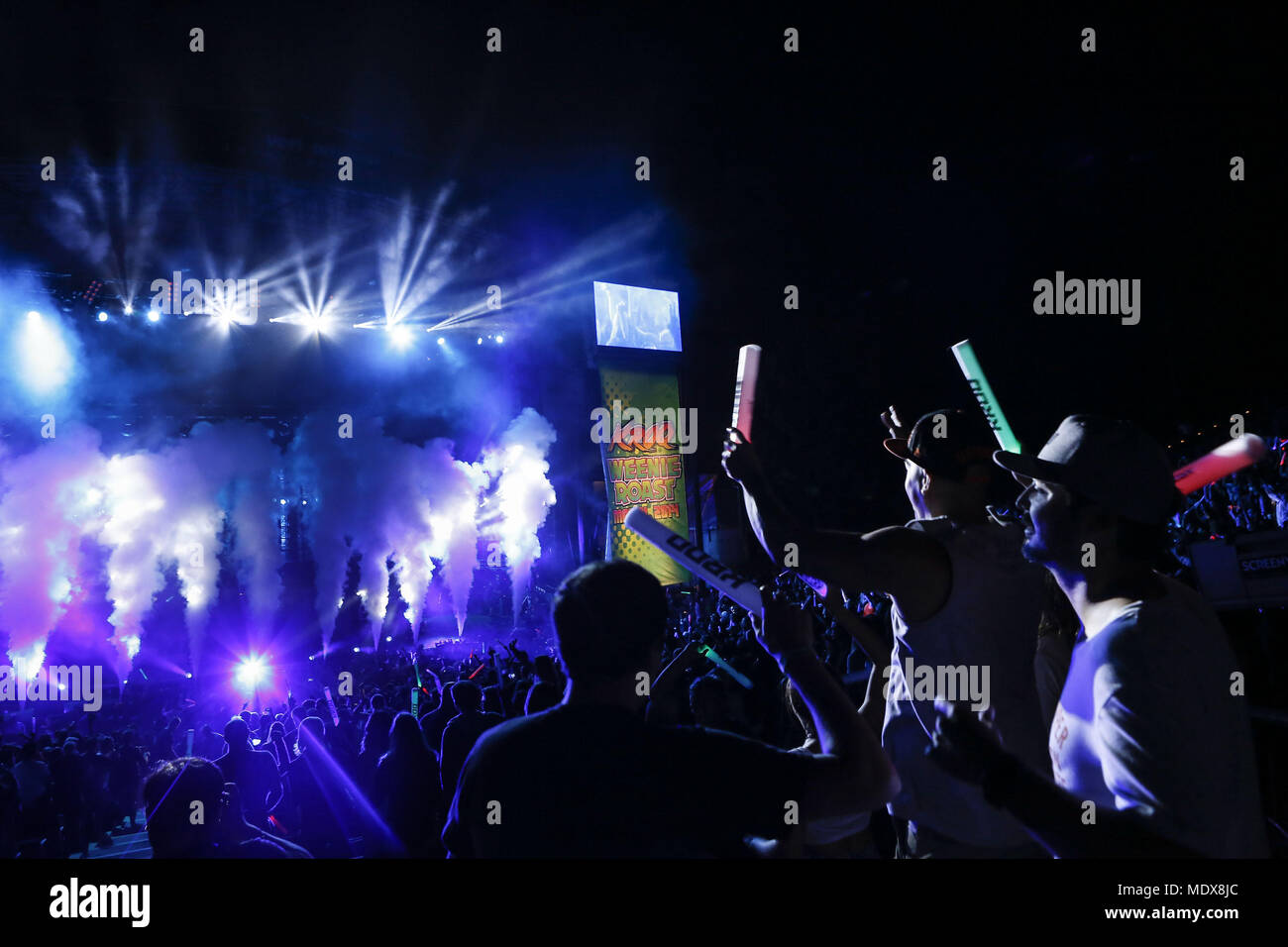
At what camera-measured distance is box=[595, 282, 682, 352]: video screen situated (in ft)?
62.3

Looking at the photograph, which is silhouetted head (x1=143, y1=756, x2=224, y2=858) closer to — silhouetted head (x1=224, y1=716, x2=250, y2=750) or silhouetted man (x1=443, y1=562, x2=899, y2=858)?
silhouetted man (x1=443, y1=562, x2=899, y2=858)

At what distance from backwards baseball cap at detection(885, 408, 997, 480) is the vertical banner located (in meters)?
14.3

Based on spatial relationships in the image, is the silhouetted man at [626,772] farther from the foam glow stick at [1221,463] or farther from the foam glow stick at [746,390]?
the foam glow stick at [1221,463]

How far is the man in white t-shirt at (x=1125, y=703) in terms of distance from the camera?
1777mm

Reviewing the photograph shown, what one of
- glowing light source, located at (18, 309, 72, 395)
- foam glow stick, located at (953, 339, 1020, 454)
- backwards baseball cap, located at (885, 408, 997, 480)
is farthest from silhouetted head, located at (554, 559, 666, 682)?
glowing light source, located at (18, 309, 72, 395)

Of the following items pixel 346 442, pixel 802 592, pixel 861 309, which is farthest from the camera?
pixel 346 442

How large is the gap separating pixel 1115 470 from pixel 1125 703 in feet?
2.46

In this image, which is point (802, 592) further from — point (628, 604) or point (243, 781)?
point (628, 604)

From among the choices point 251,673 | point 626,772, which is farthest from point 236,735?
point 251,673

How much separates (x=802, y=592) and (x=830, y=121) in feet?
27.5

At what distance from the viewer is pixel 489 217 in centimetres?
1831

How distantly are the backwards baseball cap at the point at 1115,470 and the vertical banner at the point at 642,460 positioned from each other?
15069 millimetres

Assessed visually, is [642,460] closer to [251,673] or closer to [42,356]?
[42,356]
